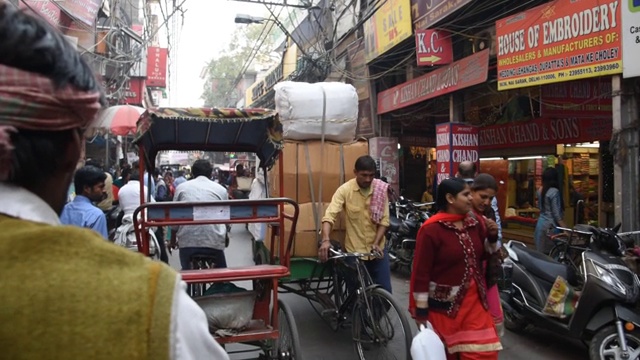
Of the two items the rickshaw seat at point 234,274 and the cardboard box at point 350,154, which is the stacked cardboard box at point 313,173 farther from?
the rickshaw seat at point 234,274

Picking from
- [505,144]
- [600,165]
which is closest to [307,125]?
[600,165]

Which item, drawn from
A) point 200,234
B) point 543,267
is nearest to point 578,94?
point 543,267

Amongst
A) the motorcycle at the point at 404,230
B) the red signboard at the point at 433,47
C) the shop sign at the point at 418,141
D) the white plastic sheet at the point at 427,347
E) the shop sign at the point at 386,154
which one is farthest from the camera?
the shop sign at the point at 418,141

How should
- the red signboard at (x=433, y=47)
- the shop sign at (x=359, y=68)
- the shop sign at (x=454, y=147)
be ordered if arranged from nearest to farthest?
the shop sign at (x=454, y=147) < the red signboard at (x=433, y=47) < the shop sign at (x=359, y=68)

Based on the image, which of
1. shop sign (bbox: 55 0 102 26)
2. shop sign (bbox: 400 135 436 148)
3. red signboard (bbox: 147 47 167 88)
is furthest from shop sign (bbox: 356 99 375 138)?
red signboard (bbox: 147 47 167 88)

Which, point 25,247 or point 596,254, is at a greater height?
point 25,247

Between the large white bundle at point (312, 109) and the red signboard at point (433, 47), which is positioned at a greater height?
the red signboard at point (433, 47)

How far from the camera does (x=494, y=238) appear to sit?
3299 mm

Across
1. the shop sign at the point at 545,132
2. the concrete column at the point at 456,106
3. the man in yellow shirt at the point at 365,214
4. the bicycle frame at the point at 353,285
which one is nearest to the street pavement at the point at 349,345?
the bicycle frame at the point at 353,285

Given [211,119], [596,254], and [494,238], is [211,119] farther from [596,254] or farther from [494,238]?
[596,254]

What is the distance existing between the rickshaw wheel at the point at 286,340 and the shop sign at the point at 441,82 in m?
5.89

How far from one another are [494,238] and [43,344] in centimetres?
296

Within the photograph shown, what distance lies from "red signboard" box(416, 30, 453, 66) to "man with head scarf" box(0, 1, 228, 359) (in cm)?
903

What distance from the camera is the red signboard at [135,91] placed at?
21.0m
